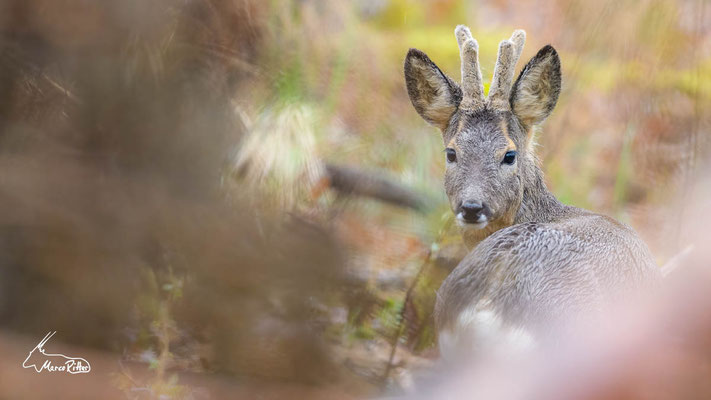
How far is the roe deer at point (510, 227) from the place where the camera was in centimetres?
A: 273

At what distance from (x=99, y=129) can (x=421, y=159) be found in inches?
147

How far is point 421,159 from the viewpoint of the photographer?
17.6ft

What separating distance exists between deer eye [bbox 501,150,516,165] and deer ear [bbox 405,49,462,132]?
15.5 inches

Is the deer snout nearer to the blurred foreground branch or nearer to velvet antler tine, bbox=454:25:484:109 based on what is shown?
velvet antler tine, bbox=454:25:484:109

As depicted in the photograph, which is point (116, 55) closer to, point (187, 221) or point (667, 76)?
point (187, 221)

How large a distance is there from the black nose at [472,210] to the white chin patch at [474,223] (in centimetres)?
1

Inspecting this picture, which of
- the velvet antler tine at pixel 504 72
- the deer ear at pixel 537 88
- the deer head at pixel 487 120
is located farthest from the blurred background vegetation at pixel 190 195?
the deer ear at pixel 537 88

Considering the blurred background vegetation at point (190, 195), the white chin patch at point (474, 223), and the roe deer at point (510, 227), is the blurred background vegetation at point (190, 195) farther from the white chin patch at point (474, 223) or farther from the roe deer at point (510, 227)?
the white chin patch at point (474, 223)

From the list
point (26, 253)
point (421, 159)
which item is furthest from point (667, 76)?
point (26, 253)

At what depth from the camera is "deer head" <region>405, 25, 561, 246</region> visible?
369 cm

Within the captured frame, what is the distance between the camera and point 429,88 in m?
3.97

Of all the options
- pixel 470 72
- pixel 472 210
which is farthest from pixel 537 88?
pixel 472 210

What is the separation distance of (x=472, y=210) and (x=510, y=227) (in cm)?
42

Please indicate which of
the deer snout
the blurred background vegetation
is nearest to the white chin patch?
the deer snout
